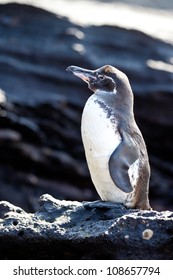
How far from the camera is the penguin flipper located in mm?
4789

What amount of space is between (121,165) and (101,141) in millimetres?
166

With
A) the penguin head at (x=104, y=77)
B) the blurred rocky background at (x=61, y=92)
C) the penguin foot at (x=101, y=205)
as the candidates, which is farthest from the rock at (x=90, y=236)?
the blurred rocky background at (x=61, y=92)

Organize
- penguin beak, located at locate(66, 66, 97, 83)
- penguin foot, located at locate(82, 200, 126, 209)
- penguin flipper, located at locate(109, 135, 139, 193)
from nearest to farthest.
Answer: penguin foot, located at locate(82, 200, 126, 209), penguin flipper, located at locate(109, 135, 139, 193), penguin beak, located at locate(66, 66, 97, 83)

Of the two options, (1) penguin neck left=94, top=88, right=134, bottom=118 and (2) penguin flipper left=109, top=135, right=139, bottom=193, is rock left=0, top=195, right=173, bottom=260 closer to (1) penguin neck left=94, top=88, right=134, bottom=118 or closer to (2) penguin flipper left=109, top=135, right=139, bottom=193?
(2) penguin flipper left=109, top=135, right=139, bottom=193

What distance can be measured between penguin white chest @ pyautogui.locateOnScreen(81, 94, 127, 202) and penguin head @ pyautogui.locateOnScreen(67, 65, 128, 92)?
16cm

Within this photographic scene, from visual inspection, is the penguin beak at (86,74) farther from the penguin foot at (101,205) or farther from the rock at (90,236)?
the rock at (90,236)

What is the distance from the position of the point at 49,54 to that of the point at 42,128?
0.70m

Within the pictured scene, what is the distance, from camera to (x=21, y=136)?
8.73 meters

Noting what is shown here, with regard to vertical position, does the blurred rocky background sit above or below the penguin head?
above

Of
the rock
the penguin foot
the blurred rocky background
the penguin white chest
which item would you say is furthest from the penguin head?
the blurred rocky background

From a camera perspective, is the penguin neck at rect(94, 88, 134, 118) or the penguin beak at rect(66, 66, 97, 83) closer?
the penguin neck at rect(94, 88, 134, 118)

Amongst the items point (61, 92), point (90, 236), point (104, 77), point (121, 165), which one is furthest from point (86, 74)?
point (61, 92)

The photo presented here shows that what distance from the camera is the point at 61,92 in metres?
8.70

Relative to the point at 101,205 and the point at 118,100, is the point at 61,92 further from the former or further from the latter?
the point at 101,205
